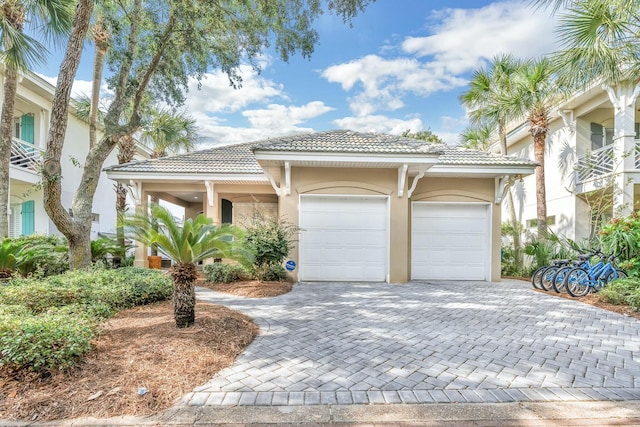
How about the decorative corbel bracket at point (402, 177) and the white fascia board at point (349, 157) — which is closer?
the white fascia board at point (349, 157)

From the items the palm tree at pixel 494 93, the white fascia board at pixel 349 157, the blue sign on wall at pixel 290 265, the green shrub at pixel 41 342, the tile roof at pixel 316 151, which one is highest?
the palm tree at pixel 494 93

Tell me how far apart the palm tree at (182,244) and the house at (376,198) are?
12.8 feet

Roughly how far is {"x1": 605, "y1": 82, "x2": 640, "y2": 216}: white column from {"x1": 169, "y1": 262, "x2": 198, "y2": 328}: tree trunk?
1277 cm

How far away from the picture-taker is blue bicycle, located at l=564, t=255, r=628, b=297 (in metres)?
7.54

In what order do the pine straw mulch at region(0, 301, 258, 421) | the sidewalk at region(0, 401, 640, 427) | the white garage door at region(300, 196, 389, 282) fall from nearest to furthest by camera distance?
the sidewalk at region(0, 401, 640, 427) < the pine straw mulch at region(0, 301, 258, 421) < the white garage door at region(300, 196, 389, 282)

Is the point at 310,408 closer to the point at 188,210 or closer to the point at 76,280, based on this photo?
the point at 76,280

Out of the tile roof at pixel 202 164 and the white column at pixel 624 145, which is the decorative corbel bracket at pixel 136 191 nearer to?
the tile roof at pixel 202 164

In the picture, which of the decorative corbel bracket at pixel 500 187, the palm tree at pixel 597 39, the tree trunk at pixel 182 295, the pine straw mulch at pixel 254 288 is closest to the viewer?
the tree trunk at pixel 182 295

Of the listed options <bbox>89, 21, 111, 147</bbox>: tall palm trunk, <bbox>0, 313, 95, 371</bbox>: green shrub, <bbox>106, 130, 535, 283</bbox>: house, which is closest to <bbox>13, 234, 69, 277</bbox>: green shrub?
<bbox>106, 130, 535, 283</bbox>: house

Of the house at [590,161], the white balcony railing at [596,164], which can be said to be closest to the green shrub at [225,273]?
the house at [590,161]

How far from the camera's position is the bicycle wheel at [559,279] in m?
8.03

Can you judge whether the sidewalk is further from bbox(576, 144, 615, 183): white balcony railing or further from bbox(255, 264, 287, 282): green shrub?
bbox(576, 144, 615, 183): white balcony railing

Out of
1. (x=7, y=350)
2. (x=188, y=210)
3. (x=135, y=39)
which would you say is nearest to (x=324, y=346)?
(x=7, y=350)

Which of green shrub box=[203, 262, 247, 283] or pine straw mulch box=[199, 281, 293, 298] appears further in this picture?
green shrub box=[203, 262, 247, 283]
